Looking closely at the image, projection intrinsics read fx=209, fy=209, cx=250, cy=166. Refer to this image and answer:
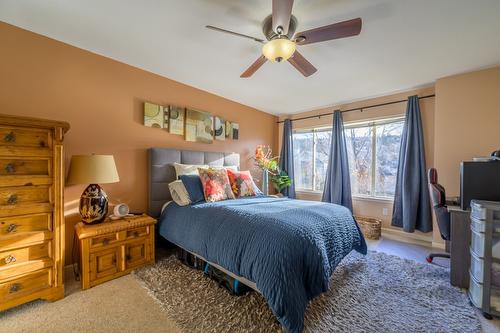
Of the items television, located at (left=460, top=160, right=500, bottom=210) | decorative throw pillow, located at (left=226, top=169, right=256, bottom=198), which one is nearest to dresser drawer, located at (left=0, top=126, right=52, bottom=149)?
decorative throw pillow, located at (left=226, top=169, right=256, bottom=198)

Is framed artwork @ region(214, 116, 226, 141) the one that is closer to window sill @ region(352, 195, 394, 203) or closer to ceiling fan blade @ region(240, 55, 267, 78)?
ceiling fan blade @ region(240, 55, 267, 78)

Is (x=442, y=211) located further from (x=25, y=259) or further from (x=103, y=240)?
(x=25, y=259)

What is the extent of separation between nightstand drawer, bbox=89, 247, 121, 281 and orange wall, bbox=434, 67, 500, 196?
4.16 m

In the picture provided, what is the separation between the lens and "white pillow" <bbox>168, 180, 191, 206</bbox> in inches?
97.0

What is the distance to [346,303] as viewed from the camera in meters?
1.75

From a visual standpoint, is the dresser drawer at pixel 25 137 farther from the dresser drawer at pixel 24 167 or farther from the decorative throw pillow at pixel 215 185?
the decorative throw pillow at pixel 215 185

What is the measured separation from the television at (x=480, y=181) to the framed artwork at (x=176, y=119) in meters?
3.36

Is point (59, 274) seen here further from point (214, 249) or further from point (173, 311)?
point (214, 249)

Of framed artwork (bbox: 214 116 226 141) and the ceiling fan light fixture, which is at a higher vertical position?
the ceiling fan light fixture

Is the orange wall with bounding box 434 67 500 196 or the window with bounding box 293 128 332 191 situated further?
the window with bounding box 293 128 332 191

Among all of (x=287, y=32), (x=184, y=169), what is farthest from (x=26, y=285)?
(x=287, y=32)

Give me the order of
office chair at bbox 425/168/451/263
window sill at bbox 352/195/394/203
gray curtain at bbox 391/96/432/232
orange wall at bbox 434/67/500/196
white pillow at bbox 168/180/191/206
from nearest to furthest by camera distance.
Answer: office chair at bbox 425/168/451/263 → white pillow at bbox 168/180/191/206 → orange wall at bbox 434/67/500/196 → gray curtain at bbox 391/96/432/232 → window sill at bbox 352/195/394/203

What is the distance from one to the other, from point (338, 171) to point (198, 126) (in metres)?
2.64

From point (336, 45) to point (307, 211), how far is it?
1695mm
